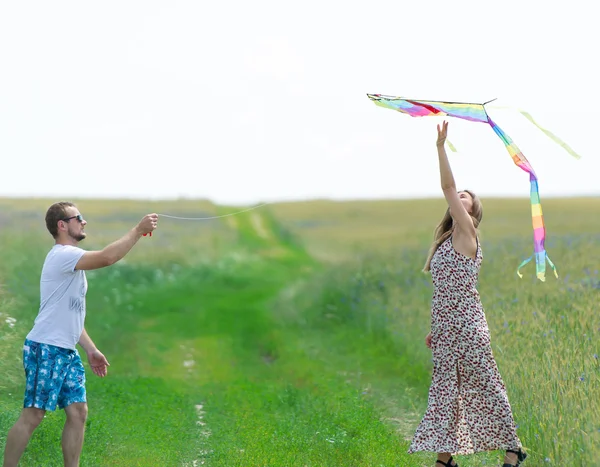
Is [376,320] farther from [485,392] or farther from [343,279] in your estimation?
[485,392]

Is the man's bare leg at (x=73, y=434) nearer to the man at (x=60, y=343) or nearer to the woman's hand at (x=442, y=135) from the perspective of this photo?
the man at (x=60, y=343)

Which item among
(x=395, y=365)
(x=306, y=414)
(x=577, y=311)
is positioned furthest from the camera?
(x=395, y=365)

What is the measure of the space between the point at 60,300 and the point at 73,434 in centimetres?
101

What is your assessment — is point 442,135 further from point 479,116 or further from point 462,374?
point 462,374

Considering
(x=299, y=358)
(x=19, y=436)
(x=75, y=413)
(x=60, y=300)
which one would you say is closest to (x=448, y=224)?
(x=60, y=300)

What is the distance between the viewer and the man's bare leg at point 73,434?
6438mm

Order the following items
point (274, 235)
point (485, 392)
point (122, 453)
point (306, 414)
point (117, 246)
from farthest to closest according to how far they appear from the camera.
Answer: point (274, 235), point (306, 414), point (122, 453), point (485, 392), point (117, 246)

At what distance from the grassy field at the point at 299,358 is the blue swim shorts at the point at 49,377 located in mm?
1245

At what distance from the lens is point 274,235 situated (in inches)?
1555

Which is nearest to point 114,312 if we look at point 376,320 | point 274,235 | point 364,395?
point 376,320

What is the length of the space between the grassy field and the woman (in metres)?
0.57

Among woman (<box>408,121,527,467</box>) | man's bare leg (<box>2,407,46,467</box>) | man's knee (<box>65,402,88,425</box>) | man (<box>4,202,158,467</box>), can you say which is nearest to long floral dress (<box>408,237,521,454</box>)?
woman (<box>408,121,527,467</box>)

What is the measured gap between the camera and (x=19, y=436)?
6.37 meters

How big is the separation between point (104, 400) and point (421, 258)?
9.45m
